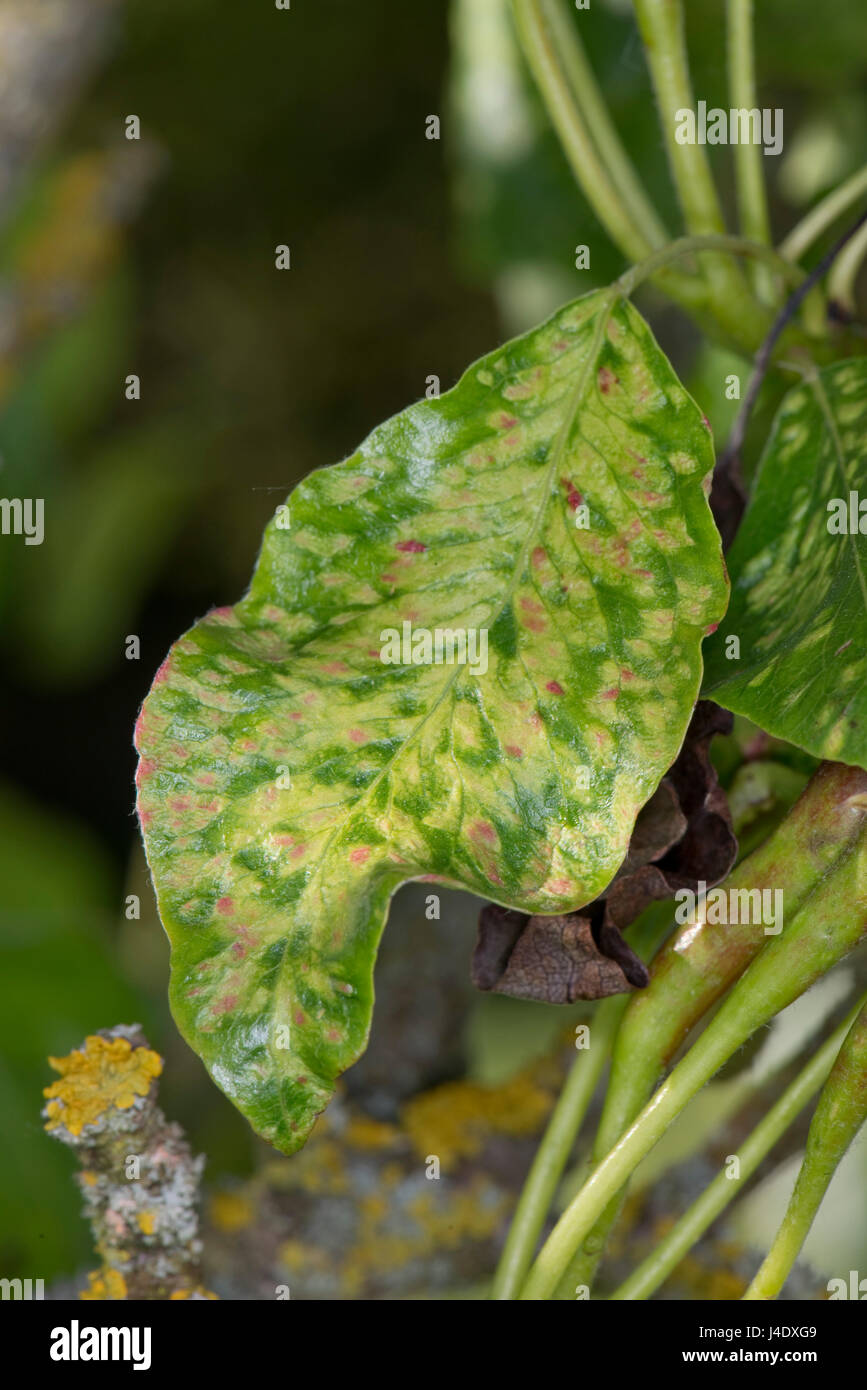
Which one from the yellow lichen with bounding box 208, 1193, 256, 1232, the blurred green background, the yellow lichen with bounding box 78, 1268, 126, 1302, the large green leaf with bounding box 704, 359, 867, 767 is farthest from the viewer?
the blurred green background

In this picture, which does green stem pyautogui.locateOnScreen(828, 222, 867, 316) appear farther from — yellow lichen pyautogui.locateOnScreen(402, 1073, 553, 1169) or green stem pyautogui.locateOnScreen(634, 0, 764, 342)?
yellow lichen pyautogui.locateOnScreen(402, 1073, 553, 1169)

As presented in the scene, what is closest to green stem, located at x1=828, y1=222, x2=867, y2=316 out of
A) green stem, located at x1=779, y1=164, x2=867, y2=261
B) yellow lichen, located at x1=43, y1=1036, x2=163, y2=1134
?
green stem, located at x1=779, y1=164, x2=867, y2=261

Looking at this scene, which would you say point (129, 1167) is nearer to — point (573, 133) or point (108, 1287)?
point (108, 1287)

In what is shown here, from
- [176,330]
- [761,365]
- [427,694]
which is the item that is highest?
[176,330]

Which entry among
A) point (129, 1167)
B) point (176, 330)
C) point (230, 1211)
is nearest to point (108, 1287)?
point (129, 1167)

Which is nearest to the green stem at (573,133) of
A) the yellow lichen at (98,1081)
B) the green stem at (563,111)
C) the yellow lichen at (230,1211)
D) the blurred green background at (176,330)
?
the green stem at (563,111)

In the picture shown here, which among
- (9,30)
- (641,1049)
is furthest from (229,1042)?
(9,30)
